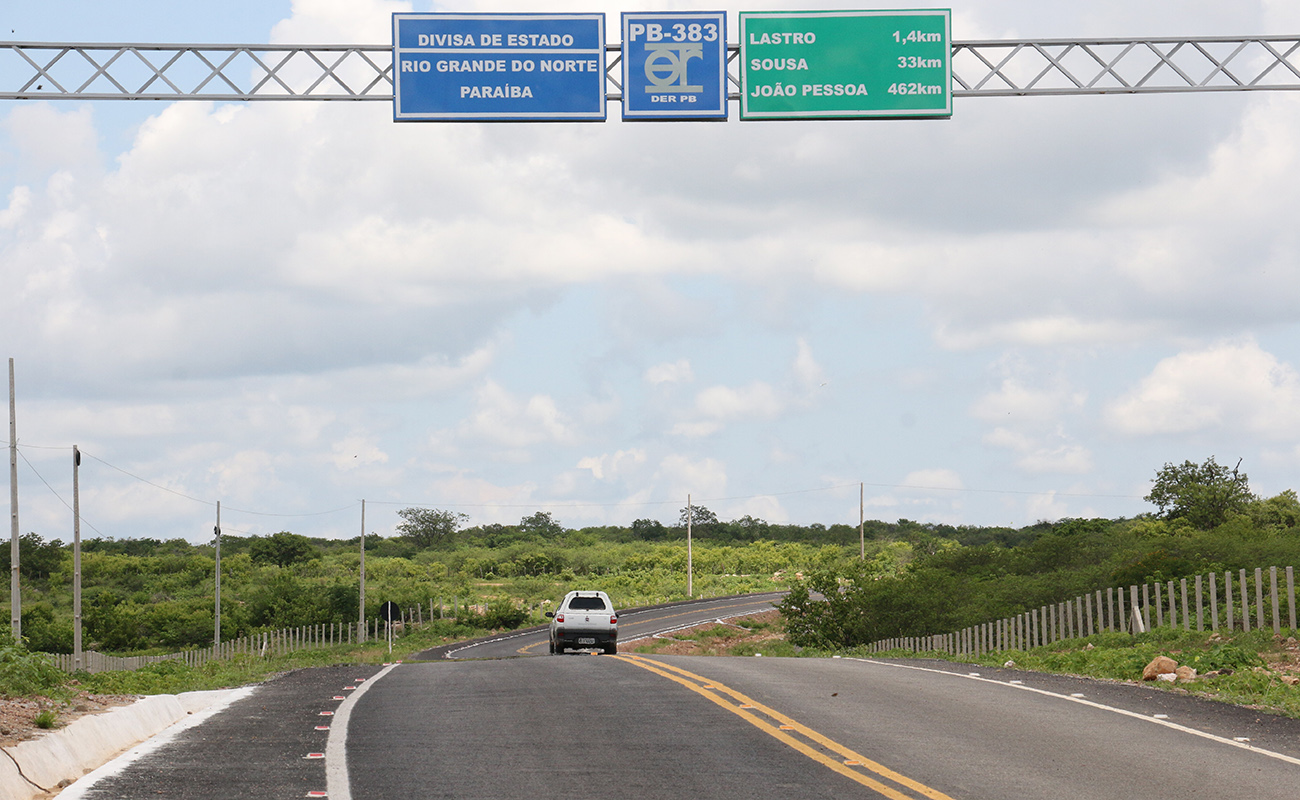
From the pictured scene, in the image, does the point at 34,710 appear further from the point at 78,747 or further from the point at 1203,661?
the point at 1203,661

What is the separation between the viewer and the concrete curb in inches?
318

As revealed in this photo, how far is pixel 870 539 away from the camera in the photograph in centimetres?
14550

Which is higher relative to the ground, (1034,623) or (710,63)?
(710,63)

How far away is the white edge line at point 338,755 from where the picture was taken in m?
8.26

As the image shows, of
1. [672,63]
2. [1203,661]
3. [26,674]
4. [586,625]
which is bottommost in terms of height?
[586,625]

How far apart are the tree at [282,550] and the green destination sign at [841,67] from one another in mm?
111530

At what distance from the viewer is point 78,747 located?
934cm

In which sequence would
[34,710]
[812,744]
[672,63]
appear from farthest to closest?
[672,63], [34,710], [812,744]

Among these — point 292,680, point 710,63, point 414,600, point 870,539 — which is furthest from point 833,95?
point 870,539

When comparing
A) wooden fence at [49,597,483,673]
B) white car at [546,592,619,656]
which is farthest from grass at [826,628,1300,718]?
wooden fence at [49,597,483,673]

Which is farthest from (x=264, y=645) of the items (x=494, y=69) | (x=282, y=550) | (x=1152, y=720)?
(x=282, y=550)

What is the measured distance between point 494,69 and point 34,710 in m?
10.8

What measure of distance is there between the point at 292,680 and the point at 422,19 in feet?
32.9

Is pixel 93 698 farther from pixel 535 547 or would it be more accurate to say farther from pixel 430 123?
pixel 535 547
